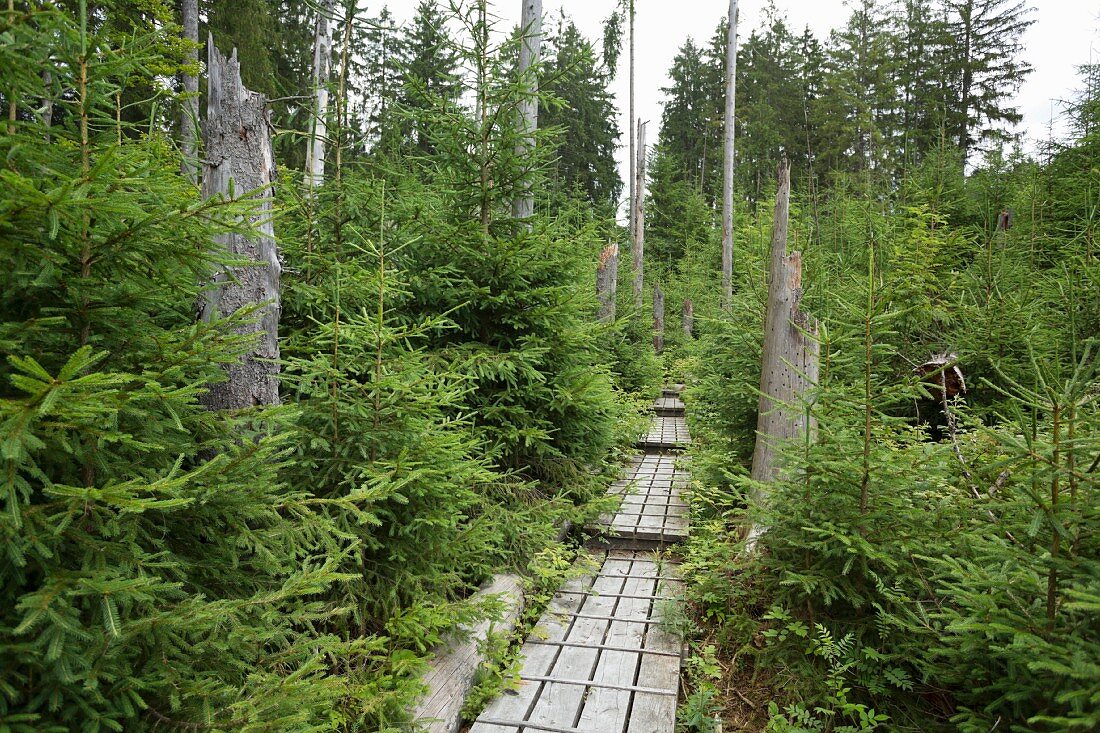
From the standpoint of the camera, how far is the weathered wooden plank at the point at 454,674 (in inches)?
116

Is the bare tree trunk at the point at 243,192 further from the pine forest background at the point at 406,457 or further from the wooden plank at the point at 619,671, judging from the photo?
the wooden plank at the point at 619,671

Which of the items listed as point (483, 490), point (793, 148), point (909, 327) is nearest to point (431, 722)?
point (483, 490)

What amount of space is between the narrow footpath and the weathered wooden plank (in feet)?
0.53

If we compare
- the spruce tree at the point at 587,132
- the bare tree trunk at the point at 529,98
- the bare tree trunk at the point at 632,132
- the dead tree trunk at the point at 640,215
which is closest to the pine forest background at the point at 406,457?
the bare tree trunk at the point at 529,98

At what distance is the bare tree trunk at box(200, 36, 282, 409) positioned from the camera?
115 inches

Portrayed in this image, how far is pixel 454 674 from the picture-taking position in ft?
10.7

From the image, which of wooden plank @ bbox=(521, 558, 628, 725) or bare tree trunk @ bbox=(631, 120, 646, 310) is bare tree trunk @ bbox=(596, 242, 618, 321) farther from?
wooden plank @ bbox=(521, 558, 628, 725)

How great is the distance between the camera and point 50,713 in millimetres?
1469

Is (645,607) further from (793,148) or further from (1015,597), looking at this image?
(793,148)

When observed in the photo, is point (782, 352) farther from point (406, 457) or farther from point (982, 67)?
point (982, 67)

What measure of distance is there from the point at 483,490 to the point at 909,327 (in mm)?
5702

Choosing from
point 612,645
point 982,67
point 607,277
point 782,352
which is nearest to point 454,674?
point 612,645

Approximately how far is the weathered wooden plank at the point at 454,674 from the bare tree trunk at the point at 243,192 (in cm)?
174

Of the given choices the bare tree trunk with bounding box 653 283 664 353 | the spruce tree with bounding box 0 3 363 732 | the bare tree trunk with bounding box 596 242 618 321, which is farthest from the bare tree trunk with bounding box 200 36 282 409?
the bare tree trunk with bounding box 653 283 664 353
